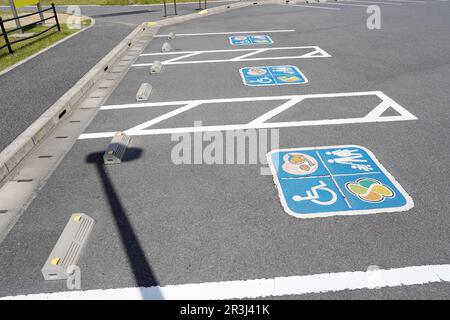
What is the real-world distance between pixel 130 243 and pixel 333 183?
261 cm

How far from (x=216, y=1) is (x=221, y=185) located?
2270 centimetres

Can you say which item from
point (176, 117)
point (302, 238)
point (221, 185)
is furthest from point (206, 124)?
point (302, 238)

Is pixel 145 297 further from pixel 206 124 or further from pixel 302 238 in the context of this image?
pixel 206 124

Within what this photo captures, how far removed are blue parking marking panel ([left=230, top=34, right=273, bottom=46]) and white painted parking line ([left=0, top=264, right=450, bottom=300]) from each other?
9.58 metres

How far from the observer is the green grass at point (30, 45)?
9062 mm

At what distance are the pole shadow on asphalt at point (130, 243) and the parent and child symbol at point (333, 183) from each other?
5.59 ft

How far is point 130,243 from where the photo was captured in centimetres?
320

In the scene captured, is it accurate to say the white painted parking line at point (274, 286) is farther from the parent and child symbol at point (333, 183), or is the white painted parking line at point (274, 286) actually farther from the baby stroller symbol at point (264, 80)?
the baby stroller symbol at point (264, 80)

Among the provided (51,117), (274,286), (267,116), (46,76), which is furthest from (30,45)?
(274,286)

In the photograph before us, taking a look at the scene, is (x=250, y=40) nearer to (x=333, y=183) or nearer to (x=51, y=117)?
(x=51, y=117)

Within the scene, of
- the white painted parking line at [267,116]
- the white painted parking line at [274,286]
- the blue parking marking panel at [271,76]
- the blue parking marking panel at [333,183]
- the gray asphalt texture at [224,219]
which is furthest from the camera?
the blue parking marking panel at [271,76]

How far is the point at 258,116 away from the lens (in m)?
5.70

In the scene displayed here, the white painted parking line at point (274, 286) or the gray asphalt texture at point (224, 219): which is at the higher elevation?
the gray asphalt texture at point (224, 219)

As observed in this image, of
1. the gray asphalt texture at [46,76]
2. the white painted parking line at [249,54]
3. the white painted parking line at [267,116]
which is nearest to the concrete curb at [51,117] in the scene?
the gray asphalt texture at [46,76]
